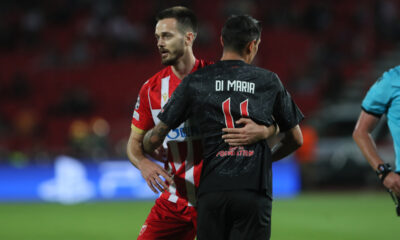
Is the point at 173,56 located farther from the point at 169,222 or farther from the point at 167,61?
the point at 169,222

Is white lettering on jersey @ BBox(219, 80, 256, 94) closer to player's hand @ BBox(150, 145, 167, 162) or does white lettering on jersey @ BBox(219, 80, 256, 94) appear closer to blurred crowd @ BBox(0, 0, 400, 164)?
player's hand @ BBox(150, 145, 167, 162)

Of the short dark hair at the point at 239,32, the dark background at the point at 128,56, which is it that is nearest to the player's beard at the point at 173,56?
the short dark hair at the point at 239,32

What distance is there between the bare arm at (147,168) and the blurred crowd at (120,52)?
1537 centimetres

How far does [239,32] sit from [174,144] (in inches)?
44.3

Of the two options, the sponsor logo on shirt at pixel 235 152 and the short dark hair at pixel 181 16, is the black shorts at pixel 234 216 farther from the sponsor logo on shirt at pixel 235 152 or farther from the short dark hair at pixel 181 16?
the short dark hair at pixel 181 16

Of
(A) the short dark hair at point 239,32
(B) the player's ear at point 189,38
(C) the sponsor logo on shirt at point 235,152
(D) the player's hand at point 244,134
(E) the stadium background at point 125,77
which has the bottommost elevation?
(C) the sponsor logo on shirt at point 235,152

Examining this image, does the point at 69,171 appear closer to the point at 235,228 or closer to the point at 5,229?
the point at 5,229

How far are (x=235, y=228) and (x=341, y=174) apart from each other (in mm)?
14504

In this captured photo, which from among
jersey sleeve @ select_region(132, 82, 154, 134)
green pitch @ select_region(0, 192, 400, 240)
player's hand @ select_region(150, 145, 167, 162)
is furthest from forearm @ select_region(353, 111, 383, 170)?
green pitch @ select_region(0, 192, 400, 240)

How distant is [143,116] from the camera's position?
4555 millimetres

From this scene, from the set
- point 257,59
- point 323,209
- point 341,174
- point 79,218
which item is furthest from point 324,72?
point 79,218

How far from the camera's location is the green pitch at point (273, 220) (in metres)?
9.24

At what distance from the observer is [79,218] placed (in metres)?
11.5

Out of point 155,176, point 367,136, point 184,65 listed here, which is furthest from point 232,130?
point 367,136
